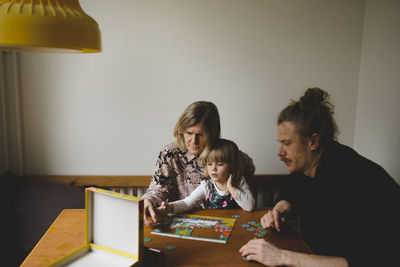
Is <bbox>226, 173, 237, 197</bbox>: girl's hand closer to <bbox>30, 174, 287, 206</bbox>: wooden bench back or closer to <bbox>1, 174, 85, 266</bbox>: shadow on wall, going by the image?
<bbox>30, 174, 287, 206</bbox>: wooden bench back

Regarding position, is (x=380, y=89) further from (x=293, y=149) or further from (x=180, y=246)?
(x=180, y=246)

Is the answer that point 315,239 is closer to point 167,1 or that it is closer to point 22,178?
point 167,1

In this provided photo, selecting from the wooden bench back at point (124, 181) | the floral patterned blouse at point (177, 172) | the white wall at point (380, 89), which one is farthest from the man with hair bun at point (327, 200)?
the wooden bench back at point (124, 181)

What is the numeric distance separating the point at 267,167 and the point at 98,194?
6.68 ft

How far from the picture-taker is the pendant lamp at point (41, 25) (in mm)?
1038

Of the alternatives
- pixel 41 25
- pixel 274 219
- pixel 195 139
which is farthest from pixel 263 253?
pixel 41 25

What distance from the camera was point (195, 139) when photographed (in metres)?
2.21

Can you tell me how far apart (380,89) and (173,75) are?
176 centimetres

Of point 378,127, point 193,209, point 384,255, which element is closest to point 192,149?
point 193,209

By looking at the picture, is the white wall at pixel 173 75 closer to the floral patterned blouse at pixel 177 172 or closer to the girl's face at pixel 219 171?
the floral patterned blouse at pixel 177 172

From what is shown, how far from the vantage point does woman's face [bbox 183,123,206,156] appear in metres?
2.18

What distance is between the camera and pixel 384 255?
1288mm

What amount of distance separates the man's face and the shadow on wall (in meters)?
1.74

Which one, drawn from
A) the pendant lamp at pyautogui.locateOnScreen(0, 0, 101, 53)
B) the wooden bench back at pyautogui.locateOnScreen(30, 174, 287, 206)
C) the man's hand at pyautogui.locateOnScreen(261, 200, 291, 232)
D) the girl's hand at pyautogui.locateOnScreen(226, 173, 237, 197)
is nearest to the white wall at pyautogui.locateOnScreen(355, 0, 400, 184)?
the wooden bench back at pyautogui.locateOnScreen(30, 174, 287, 206)
